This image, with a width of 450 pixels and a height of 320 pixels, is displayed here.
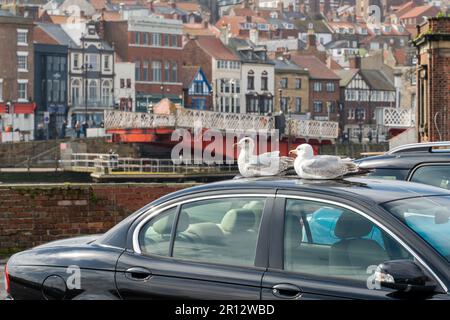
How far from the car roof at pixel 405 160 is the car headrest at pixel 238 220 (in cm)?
448

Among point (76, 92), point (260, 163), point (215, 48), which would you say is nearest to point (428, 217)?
point (260, 163)

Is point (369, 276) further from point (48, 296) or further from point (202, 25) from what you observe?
point (202, 25)

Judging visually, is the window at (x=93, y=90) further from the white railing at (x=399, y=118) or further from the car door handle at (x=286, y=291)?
the car door handle at (x=286, y=291)

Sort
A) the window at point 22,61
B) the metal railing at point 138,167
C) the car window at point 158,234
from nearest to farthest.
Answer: the car window at point 158,234
the metal railing at point 138,167
the window at point 22,61

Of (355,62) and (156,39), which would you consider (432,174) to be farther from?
(355,62)

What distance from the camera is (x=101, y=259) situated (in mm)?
7926

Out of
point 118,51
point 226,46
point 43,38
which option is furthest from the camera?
point 226,46

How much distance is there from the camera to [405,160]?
12133 mm

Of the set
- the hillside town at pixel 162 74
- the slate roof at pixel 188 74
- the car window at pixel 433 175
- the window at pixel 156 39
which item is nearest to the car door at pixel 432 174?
the car window at pixel 433 175

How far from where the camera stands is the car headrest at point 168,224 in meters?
7.85

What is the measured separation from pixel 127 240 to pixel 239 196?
33.4 inches

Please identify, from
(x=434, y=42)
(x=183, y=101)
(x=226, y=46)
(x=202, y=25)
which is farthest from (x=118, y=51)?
(x=434, y=42)

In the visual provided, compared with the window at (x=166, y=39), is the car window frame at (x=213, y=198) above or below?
below

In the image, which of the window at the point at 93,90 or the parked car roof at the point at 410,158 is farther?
the window at the point at 93,90
